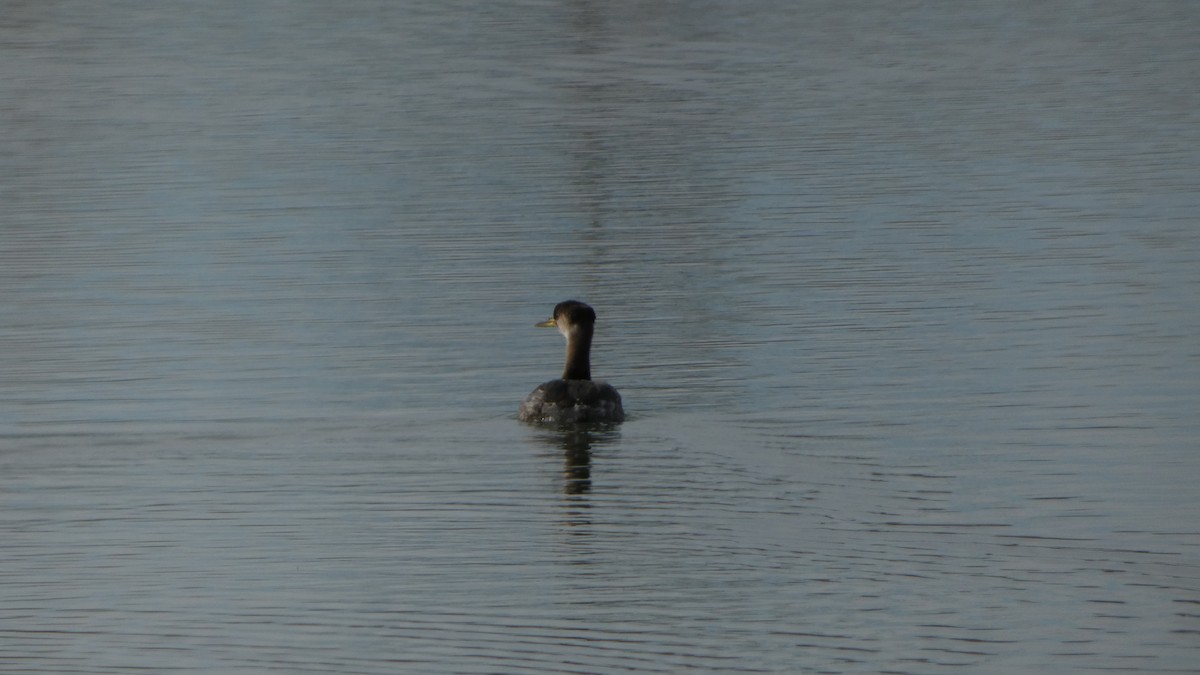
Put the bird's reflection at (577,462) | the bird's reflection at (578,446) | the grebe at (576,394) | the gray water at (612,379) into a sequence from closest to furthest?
the gray water at (612,379)
the bird's reflection at (577,462)
the bird's reflection at (578,446)
the grebe at (576,394)

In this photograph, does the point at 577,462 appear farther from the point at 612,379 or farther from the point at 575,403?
the point at 612,379

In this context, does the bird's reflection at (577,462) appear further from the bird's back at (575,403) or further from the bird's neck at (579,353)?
the bird's neck at (579,353)

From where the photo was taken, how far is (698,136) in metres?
33.1

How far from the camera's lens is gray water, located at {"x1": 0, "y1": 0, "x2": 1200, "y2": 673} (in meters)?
11.9

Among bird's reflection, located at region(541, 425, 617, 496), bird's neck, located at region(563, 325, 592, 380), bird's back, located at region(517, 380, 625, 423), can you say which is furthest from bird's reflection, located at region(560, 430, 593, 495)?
bird's neck, located at region(563, 325, 592, 380)

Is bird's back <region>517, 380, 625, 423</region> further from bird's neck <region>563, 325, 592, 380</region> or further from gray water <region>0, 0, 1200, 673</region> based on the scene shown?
bird's neck <region>563, 325, 592, 380</region>

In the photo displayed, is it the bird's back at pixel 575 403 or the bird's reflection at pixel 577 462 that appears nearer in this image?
the bird's reflection at pixel 577 462

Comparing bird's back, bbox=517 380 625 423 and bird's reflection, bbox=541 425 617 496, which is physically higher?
bird's back, bbox=517 380 625 423

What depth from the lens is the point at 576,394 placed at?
1642 centimetres

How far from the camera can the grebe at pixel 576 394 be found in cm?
1639

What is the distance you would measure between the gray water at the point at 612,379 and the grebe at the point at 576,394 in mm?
195

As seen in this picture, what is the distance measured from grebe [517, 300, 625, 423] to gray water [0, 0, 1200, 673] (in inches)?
7.7

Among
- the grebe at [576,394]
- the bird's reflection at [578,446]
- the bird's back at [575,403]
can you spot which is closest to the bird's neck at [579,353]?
the grebe at [576,394]

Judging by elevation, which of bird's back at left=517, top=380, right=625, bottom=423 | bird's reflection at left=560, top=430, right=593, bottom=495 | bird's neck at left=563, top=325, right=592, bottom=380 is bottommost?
bird's reflection at left=560, top=430, right=593, bottom=495
